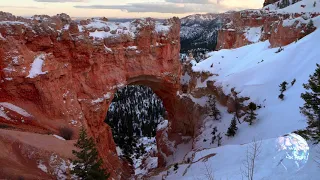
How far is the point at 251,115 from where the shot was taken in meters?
20.8

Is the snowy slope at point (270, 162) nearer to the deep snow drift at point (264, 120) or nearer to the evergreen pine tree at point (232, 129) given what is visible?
the deep snow drift at point (264, 120)

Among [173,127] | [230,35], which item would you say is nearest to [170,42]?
[173,127]

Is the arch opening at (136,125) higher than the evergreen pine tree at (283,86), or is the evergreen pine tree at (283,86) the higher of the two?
the evergreen pine tree at (283,86)

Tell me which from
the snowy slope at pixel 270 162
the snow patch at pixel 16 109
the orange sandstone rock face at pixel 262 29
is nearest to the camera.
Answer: the snowy slope at pixel 270 162

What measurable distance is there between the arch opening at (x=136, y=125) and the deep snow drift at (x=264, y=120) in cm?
781

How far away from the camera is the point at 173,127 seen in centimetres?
3033

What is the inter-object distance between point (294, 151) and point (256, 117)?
10.3 metres

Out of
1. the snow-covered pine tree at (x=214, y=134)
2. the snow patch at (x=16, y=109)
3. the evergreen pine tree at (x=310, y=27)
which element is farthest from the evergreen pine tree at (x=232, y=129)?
the evergreen pine tree at (x=310, y=27)

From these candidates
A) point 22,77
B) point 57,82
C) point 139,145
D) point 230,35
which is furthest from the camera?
point 230,35

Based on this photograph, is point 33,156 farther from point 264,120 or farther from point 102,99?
point 264,120

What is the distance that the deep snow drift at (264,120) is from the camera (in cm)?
1078

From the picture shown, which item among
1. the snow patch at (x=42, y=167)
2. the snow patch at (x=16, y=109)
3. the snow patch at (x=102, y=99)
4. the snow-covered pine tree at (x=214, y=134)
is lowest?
the snow-covered pine tree at (x=214, y=134)

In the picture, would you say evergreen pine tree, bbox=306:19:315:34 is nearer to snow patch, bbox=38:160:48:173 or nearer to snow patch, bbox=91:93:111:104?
snow patch, bbox=91:93:111:104

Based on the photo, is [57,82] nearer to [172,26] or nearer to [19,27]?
[19,27]
